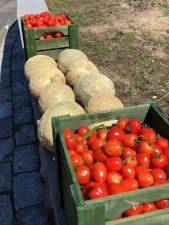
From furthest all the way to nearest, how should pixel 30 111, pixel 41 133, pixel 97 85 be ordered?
pixel 30 111
pixel 97 85
pixel 41 133

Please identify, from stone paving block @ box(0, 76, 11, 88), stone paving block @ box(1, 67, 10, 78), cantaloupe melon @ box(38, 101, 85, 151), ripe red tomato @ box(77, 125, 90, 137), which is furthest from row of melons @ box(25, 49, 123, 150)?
stone paving block @ box(1, 67, 10, 78)

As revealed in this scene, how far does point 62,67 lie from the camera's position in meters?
5.80

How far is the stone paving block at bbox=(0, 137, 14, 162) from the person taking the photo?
545 centimetres

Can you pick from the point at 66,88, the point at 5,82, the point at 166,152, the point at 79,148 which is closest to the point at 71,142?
the point at 79,148

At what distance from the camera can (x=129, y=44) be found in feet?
29.6

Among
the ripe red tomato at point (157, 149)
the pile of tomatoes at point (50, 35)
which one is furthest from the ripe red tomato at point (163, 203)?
the pile of tomatoes at point (50, 35)

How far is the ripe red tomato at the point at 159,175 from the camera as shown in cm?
277

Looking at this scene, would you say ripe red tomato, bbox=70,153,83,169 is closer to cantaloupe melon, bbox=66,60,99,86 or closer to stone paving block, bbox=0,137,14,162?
cantaloupe melon, bbox=66,60,99,86

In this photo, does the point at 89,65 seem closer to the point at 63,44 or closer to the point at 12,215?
the point at 63,44

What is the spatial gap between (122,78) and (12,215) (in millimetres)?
3986

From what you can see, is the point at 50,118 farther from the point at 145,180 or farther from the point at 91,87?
the point at 145,180

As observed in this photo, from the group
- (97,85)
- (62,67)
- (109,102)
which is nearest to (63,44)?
(62,67)

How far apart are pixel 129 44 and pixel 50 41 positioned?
9.75 ft

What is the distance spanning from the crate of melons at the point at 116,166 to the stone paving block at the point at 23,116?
2895 millimetres
